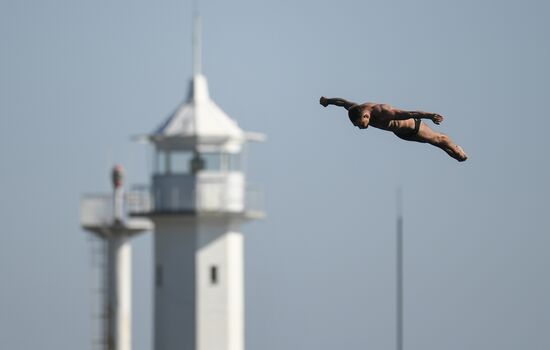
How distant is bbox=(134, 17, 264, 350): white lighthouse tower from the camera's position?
100m

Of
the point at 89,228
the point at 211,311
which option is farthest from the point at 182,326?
the point at 89,228

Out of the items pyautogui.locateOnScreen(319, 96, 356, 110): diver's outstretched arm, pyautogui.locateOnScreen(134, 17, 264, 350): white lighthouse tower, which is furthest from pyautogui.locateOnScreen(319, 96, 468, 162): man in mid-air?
pyautogui.locateOnScreen(134, 17, 264, 350): white lighthouse tower

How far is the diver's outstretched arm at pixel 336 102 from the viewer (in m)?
51.0

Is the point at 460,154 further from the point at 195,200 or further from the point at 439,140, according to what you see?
the point at 195,200

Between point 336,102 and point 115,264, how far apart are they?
2202 inches

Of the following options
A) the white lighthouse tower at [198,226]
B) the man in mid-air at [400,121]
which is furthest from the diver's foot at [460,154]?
the white lighthouse tower at [198,226]

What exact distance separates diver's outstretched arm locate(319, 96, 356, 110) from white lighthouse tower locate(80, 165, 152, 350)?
5420cm

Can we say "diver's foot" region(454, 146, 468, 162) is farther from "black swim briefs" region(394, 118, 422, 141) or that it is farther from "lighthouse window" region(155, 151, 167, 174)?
"lighthouse window" region(155, 151, 167, 174)

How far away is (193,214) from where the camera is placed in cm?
10144

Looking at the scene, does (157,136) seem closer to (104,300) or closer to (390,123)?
(104,300)

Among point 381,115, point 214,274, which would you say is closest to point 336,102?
point 381,115

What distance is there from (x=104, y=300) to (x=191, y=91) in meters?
8.34

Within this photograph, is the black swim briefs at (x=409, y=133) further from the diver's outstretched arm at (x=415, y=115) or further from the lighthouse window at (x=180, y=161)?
the lighthouse window at (x=180, y=161)

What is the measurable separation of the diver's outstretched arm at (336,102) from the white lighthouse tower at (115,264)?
54.2 m
